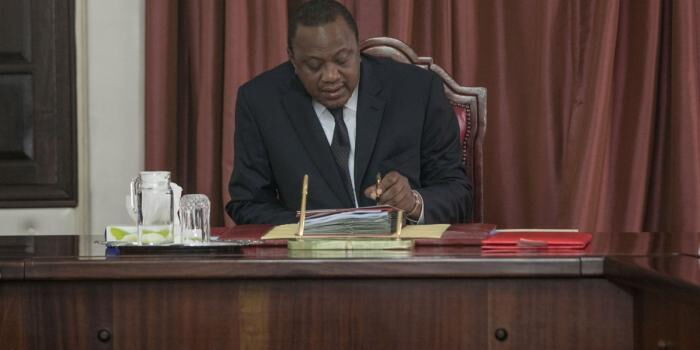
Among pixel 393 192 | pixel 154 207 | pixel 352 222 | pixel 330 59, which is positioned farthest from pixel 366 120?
pixel 154 207

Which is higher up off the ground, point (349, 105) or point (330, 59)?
point (330, 59)

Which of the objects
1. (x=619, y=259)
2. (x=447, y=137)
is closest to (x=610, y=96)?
(x=447, y=137)

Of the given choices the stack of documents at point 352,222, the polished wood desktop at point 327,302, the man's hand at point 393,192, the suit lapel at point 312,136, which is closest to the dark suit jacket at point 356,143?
the suit lapel at point 312,136

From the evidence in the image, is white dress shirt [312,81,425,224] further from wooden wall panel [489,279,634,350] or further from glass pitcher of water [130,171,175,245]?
wooden wall panel [489,279,634,350]

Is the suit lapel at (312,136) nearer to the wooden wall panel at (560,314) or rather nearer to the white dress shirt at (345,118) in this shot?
the white dress shirt at (345,118)

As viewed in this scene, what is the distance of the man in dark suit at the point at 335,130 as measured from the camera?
285 cm

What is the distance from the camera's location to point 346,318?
1.79 meters

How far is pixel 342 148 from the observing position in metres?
2.91

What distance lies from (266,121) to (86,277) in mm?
1249

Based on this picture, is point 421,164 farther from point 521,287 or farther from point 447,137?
point 521,287

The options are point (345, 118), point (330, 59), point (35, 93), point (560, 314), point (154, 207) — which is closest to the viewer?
point (560, 314)

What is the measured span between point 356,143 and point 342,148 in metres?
0.04

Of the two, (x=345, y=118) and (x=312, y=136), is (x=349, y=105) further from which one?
(x=312, y=136)

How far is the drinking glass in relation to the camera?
7.02 feet
